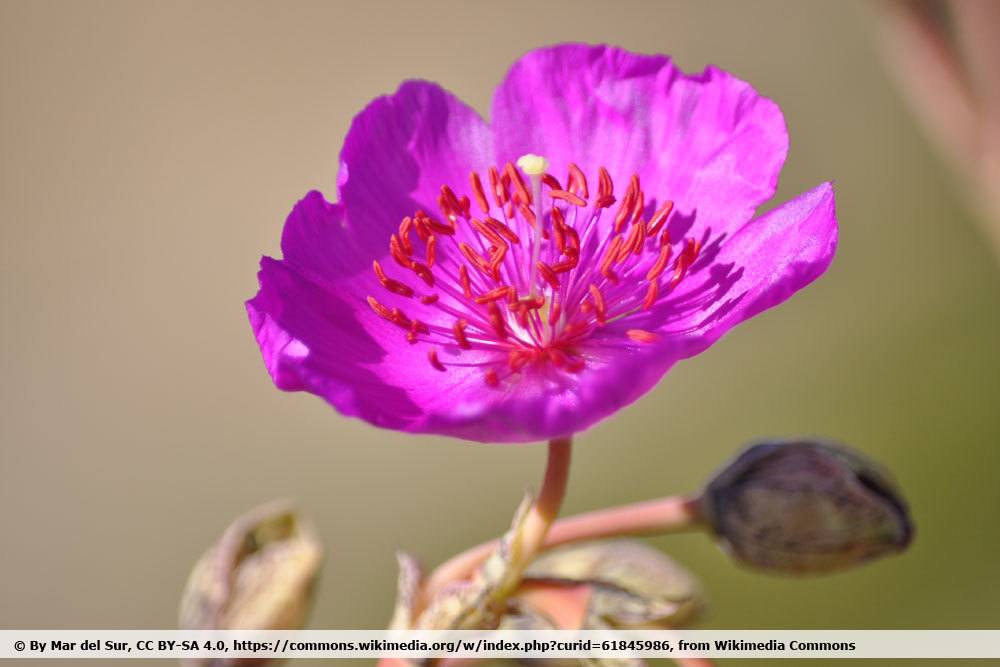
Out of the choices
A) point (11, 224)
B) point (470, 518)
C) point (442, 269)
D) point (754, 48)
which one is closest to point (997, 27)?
point (442, 269)

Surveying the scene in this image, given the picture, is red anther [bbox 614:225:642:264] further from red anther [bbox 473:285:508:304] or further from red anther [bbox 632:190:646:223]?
red anther [bbox 473:285:508:304]

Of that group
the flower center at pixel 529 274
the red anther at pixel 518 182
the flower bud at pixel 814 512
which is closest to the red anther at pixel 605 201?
the flower center at pixel 529 274

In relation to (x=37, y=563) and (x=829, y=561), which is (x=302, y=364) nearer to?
(x=829, y=561)

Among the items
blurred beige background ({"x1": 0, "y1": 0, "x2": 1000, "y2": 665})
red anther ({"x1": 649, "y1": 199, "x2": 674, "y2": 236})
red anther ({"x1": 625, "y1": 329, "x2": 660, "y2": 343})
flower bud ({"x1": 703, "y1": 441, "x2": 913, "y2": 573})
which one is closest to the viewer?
flower bud ({"x1": 703, "y1": 441, "x2": 913, "y2": 573})

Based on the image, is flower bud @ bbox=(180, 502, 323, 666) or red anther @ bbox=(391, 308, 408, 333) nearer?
flower bud @ bbox=(180, 502, 323, 666)

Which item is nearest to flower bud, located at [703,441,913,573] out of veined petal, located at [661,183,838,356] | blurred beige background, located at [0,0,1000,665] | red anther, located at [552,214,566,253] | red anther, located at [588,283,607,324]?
veined petal, located at [661,183,838,356]

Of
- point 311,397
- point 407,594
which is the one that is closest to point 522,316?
point 407,594

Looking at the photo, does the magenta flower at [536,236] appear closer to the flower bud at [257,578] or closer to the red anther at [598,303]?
the red anther at [598,303]
